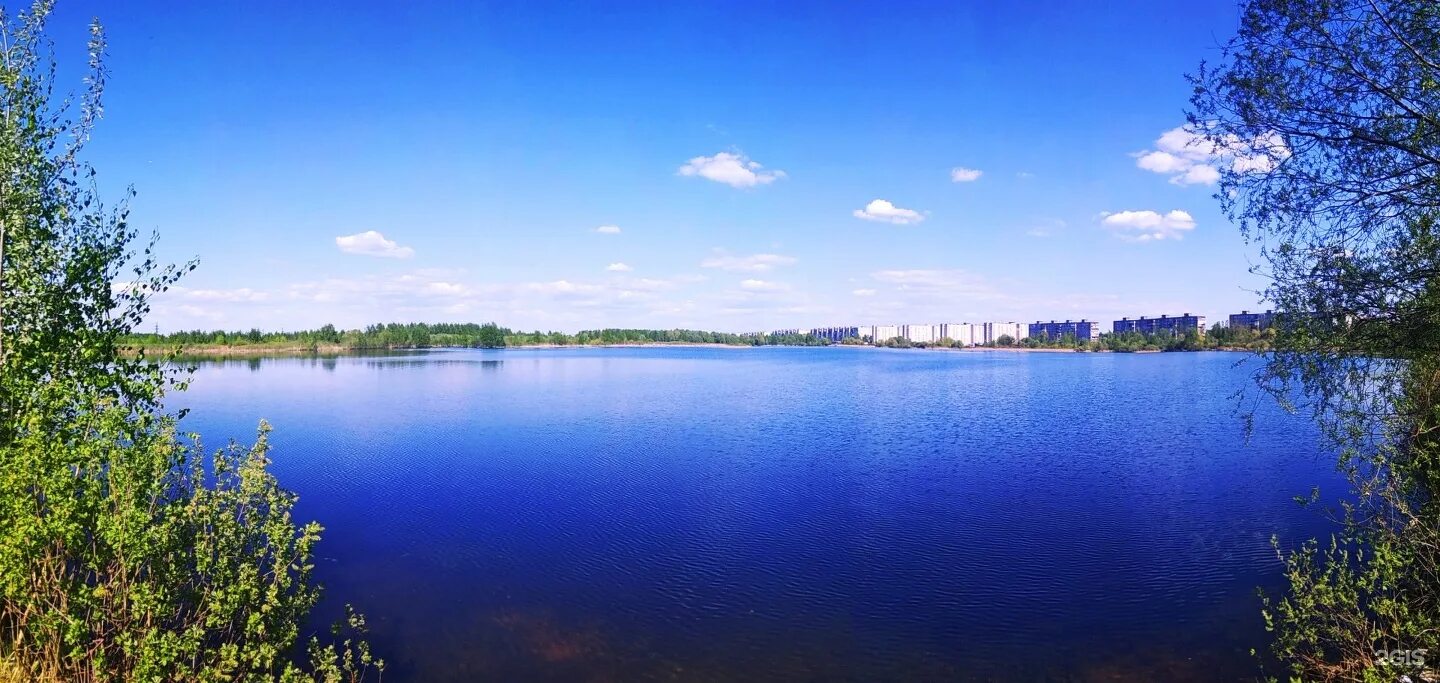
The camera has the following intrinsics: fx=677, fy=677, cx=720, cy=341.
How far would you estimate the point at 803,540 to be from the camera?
15422mm

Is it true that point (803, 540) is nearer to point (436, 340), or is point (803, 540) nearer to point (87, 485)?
point (87, 485)

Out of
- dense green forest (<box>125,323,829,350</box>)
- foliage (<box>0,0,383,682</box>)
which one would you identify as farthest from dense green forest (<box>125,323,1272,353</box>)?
foliage (<box>0,0,383,682</box>)

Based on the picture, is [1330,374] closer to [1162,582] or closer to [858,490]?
[1162,582]

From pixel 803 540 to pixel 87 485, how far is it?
12.3 metres

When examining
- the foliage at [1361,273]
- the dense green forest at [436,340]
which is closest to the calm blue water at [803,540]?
the foliage at [1361,273]

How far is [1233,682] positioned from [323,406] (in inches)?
1658

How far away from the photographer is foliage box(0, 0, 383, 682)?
21.4 ft

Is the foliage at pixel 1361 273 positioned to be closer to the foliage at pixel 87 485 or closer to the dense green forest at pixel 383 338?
the foliage at pixel 87 485

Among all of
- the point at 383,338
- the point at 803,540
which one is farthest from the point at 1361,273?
the point at 383,338

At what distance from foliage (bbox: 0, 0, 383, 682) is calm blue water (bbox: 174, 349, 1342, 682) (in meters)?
3.11

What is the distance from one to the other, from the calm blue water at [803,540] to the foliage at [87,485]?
3.11 metres

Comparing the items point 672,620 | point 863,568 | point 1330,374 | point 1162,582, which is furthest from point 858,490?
point 1330,374

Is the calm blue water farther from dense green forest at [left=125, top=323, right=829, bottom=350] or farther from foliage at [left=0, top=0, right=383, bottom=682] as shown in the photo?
dense green forest at [left=125, top=323, right=829, bottom=350]

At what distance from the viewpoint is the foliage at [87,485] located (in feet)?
21.4
